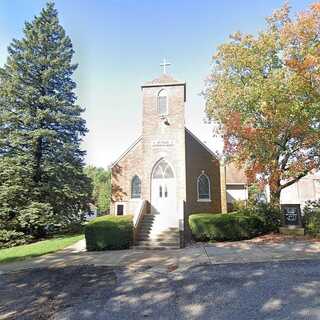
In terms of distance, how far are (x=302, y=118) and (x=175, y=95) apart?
9290 millimetres

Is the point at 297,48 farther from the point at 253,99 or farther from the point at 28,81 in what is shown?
the point at 28,81

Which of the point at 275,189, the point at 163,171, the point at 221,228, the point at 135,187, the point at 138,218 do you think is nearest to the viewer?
the point at 221,228

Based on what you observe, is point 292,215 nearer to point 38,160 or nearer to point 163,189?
point 163,189

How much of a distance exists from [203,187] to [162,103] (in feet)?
22.9

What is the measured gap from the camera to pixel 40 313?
6742 millimetres

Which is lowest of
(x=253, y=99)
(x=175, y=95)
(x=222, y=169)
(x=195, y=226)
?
(x=195, y=226)

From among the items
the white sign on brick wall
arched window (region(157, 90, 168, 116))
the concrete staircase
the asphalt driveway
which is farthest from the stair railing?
arched window (region(157, 90, 168, 116))

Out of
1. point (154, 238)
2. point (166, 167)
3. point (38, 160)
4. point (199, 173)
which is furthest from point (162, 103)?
point (154, 238)

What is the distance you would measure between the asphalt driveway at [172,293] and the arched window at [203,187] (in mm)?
12528

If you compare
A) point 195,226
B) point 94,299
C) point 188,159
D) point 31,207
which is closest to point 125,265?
point 94,299

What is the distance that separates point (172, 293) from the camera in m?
7.33

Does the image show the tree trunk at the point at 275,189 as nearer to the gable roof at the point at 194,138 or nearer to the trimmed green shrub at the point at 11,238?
the gable roof at the point at 194,138

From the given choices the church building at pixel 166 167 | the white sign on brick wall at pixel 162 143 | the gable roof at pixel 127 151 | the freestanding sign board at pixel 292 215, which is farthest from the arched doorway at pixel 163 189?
the freestanding sign board at pixel 292 215

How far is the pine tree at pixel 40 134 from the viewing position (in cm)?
1925
